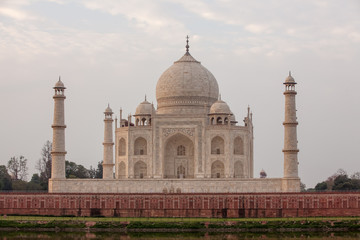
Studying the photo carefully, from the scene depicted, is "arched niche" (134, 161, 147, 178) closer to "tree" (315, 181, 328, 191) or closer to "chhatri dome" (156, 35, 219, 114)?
"chhatri dome" (156, 35, 219, 114)

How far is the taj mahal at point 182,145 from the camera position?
35750mm

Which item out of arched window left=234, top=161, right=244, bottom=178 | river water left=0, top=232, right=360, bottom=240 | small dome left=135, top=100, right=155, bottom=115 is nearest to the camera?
river water left=0, top=232, right=360, bottom=240

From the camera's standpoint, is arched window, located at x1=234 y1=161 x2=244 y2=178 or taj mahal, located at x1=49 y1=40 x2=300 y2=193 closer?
taj mahal, located at x1=49 y1=40 x2=300 y2=193

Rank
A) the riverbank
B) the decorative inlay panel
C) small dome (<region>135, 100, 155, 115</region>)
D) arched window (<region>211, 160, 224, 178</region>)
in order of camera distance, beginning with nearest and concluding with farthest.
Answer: the riverbank < arched window (<region>211, 160, 224, 178</region>) < the decorative inlay panel < small dome (<region>135, 100, 155, 115</region>)

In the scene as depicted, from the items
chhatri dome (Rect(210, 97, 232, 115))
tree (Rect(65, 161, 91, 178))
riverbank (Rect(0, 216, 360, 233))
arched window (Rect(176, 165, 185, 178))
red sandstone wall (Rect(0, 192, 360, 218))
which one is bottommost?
riverbank (Rect(0, 216, 360, 233))

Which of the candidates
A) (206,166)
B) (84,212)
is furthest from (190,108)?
(84,212)

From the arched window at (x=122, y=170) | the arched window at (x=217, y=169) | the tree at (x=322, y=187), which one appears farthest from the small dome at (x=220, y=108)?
the tree at (x=322, y=187)

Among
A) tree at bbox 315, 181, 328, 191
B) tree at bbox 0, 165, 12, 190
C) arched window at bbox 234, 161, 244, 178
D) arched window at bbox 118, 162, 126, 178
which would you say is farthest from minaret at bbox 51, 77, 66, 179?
tree at bbox 315, 181, 328, 191

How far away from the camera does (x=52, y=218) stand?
32250 mm

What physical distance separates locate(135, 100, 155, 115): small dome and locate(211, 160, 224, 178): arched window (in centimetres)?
442

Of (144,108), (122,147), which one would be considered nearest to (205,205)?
(122,147)

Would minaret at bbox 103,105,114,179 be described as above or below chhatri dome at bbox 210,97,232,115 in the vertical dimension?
below

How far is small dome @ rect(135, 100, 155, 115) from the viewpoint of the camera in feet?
133

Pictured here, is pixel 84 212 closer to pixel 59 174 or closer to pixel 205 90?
pixel 59 174
